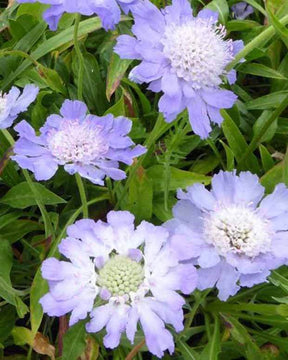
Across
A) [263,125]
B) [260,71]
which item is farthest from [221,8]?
[263,125]

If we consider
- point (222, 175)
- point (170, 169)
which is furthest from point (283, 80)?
point (222, 175)

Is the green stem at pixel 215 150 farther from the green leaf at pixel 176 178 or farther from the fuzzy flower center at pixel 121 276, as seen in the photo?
the fuzzy flower center at pixel 121 276

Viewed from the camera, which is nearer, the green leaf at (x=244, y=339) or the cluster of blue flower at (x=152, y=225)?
the cluster of blue flower at (x=152, y=225)

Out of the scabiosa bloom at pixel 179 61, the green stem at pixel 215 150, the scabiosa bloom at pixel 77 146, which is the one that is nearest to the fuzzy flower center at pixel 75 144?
the scabiosa bloom at pixel 77 146

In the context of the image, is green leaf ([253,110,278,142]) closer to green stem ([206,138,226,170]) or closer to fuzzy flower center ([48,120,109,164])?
green stem ([206,138,226,170])

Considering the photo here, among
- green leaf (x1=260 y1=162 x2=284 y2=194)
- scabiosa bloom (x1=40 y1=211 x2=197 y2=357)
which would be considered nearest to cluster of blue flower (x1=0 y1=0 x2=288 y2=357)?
scabiosa bloom (x1=40 y1=211 x2=197 y2=357)

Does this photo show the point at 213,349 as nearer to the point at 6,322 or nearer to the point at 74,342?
the point at 74,342
